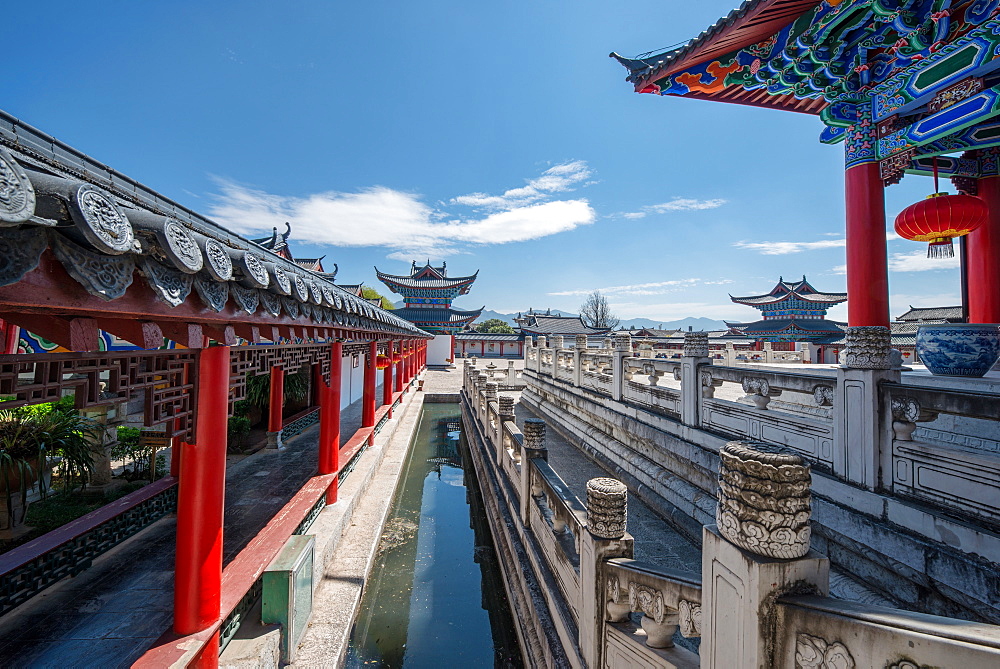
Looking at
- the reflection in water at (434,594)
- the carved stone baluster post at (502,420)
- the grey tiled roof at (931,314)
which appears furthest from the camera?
the grey tiled roof at (931,314)

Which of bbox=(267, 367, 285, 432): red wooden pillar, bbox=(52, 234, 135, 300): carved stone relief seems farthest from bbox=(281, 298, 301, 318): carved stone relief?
bbox=(267, 367, 285, 432): red wooden pillar

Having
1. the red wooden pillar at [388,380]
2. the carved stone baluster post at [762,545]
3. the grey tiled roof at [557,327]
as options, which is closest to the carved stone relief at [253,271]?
the carved stone baluster post at [762,545]

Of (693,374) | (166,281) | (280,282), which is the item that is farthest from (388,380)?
(166,281)

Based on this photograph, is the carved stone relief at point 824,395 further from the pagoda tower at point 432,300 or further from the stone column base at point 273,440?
the pagoda tower at point 432,300

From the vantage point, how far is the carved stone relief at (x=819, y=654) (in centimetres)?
139

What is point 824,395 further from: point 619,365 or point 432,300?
point 432,300

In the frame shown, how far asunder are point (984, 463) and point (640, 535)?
3025 mm

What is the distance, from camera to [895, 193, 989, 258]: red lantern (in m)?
5.22

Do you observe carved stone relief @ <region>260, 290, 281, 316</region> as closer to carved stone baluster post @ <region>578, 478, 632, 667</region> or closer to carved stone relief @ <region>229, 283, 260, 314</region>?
carved stone relief @ <region>229, 283, 260, 314</region>

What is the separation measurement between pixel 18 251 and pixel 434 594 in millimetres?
6059

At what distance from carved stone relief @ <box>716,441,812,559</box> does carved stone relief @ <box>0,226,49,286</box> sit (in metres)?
2.26

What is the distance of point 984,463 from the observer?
246 centimetres

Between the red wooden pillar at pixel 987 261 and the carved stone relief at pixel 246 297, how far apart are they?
10.5 meters

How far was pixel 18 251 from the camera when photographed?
122 centimetres
